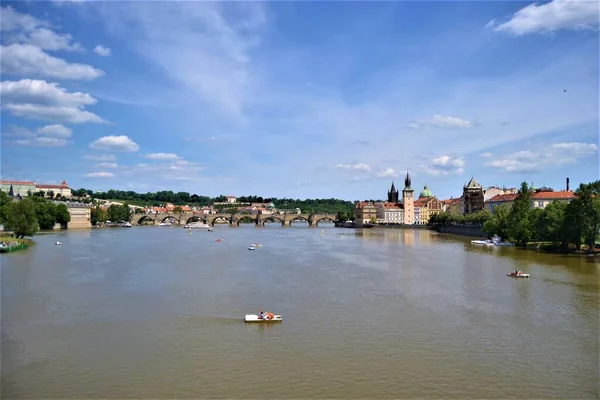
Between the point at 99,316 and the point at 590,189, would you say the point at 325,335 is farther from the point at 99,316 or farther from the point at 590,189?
the point at 590,189

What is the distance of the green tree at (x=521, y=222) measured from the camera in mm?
56069

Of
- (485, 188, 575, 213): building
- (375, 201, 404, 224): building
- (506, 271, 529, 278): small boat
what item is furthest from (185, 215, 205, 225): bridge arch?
(506, 271, 529, 278): small boat

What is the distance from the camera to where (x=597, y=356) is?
54.5ft

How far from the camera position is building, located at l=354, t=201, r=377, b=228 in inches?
5418

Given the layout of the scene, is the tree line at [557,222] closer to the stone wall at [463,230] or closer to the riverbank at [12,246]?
the stone wall at [463,230]

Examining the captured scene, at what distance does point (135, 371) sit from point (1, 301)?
13.2 meters

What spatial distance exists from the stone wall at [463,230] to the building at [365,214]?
28.0 meters

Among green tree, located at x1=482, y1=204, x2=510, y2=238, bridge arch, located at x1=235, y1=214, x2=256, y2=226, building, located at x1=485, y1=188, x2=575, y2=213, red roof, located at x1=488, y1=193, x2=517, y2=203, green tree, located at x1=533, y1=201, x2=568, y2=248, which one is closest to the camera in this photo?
green tree, located at x1=533, y1=201, x2=568, y2=248

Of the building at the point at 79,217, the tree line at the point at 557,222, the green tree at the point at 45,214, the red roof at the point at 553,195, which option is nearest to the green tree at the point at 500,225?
the tree line at the point at 557,222

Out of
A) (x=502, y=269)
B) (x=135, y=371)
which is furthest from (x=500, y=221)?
(x=135, y=371)

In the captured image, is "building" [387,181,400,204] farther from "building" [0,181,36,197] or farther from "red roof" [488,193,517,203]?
"building" [0,181,36,197]

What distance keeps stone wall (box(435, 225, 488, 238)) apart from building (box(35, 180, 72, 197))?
121 m

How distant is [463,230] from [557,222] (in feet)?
138

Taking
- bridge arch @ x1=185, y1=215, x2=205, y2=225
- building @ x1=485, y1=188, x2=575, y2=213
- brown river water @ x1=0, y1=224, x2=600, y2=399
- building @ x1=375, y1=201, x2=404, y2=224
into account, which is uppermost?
building @ x1=485, y1=188, x2=575, y2=213
